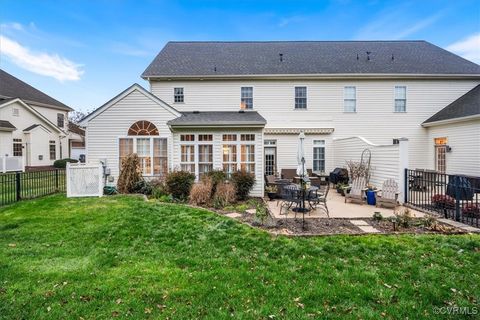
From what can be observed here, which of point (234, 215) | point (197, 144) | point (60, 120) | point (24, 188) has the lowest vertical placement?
point (234, 215)

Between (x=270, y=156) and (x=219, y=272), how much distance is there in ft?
40.0

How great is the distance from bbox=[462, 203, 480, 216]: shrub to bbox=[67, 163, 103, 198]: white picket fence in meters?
12.3

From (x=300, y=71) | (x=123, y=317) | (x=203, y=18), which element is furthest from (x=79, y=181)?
(x=203, y=18)

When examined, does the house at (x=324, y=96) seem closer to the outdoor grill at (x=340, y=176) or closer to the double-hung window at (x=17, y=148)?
the outdoor grill at (x=340, y=176)

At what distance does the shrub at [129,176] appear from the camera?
10719 millimetres

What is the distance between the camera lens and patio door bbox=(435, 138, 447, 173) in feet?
48.7

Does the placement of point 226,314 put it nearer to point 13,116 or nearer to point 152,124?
point 152,124

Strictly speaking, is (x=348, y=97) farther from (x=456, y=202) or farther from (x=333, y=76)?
(x=456, y=202)

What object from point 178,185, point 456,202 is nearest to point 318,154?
point 456,202

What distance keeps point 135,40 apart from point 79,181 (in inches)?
719

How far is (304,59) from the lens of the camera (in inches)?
682

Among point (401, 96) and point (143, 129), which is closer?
point (143, 129)

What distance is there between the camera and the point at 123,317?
3002mm

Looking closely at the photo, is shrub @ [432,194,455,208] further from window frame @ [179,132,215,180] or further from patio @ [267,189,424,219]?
window frame @ [179,132,215,180]
